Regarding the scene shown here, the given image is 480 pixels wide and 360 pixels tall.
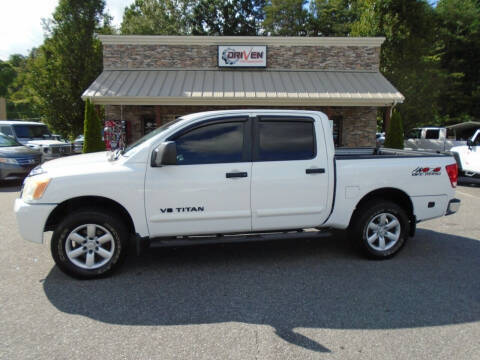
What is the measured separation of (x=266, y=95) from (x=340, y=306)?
427 inches

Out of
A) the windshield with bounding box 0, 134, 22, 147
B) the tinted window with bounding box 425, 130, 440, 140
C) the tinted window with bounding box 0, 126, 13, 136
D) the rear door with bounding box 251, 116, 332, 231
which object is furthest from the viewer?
the tinted window with bounding box 425, 130, 440, 140

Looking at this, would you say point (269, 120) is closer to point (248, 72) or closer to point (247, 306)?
point (247, 306)

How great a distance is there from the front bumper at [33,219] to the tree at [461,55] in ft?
97.8

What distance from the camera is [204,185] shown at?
4.08 m

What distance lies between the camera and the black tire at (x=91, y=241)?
3941 millimetres

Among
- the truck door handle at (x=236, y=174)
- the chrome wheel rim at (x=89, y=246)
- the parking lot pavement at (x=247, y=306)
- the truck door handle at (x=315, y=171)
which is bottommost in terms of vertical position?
the parking lot pavement at (x=247, y=306)

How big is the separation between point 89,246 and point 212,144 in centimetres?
181

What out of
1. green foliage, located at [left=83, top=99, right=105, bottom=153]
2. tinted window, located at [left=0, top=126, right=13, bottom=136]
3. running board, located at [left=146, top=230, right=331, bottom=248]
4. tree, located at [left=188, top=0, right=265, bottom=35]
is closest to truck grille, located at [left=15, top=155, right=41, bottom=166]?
green foliage, located at [left=83, top=99, right=105, bottom=153]

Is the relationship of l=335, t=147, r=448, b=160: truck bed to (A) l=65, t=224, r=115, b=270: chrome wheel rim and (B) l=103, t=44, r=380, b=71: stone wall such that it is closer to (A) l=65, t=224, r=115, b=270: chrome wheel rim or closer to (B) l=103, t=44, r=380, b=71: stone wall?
(A) l=65, t=224, r=115, b=270: chrome wheel rim

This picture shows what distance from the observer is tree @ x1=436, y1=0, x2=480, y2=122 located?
90.6 ft

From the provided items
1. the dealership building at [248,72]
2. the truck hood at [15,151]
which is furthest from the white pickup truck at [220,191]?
the dealership building at [248,72]

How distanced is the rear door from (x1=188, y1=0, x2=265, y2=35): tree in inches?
1427

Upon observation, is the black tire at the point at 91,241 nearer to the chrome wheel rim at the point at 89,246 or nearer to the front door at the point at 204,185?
the chrome wheel rim at the point at 89,246

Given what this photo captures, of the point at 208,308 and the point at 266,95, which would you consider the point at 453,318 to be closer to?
the point at 208,308
